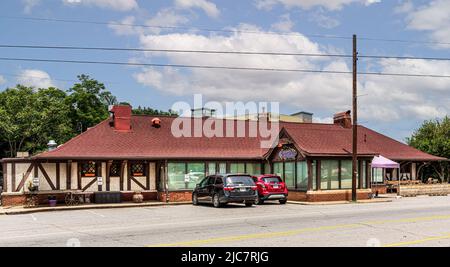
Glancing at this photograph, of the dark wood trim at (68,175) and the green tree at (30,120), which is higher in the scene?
the green tree at (30,120)

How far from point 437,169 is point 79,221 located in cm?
3824

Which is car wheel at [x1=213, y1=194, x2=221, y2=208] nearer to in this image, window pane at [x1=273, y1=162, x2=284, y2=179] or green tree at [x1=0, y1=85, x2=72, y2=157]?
window pane at [x1=273, y1=162, x2=284, y2=179]

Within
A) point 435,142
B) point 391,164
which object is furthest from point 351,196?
point 435,142

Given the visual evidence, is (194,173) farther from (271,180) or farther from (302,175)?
(302,175)

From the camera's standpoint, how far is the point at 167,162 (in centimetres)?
3238

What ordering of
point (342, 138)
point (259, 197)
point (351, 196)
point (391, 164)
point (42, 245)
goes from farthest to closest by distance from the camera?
point (391, 164) → point (342, 138) → point (351, 196) → point (259, 197) → point (42, 245)

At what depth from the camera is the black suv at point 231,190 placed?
25.8m

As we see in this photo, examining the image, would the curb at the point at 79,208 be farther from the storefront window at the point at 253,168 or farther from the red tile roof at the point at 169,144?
the storefront window at the point at 253,168

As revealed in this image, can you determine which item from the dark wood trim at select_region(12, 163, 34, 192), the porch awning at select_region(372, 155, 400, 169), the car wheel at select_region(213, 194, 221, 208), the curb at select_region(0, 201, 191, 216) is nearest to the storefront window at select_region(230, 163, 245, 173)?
the curb at select_region(0, 201, 191, 216)

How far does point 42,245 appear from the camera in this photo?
43.3ft

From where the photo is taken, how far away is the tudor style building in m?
29.5

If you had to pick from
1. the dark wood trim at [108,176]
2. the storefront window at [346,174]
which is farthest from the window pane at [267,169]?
the dark wood trim at [108,176]
